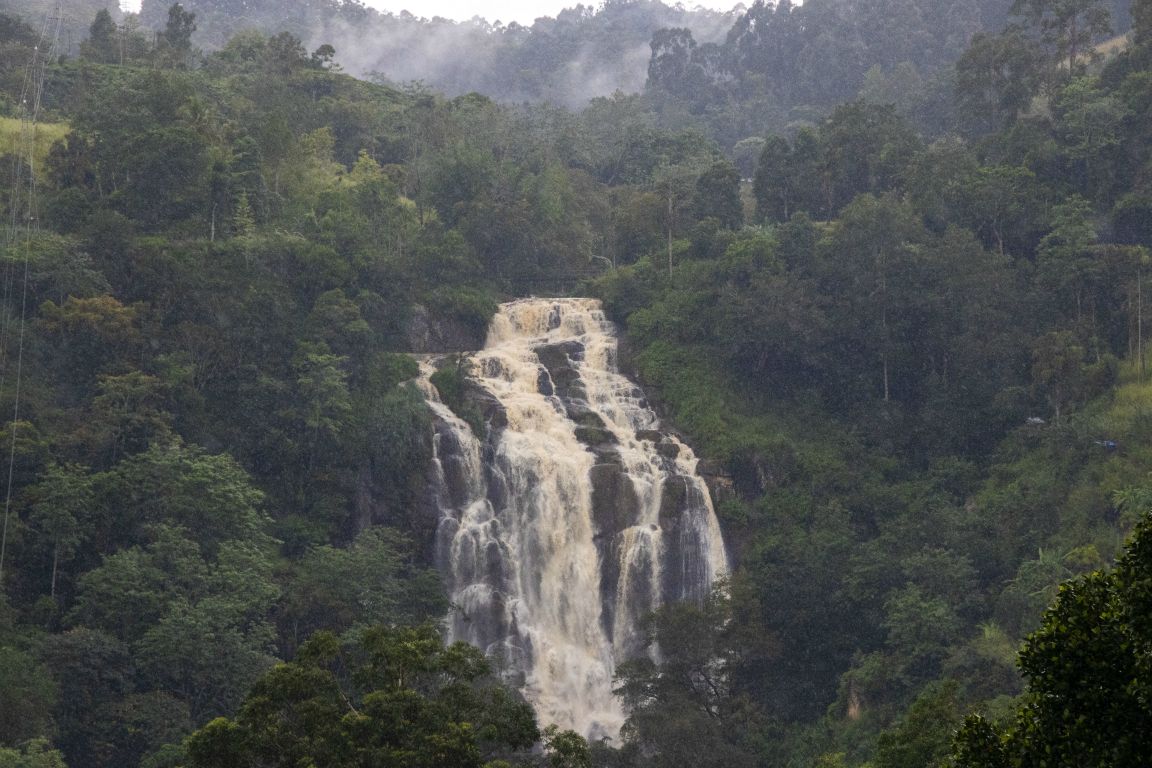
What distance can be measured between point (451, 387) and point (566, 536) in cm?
500

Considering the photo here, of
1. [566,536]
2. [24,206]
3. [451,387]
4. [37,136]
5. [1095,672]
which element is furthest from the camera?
[37,136]

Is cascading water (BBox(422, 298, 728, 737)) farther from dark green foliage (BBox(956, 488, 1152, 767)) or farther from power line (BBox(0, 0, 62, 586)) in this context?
dark green foliage (BBox(956, 488, 1152, 767))

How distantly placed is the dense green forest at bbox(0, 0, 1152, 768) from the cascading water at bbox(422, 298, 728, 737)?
2.70 ft

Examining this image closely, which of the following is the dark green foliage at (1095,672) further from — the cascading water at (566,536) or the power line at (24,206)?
the power line at (24,206)

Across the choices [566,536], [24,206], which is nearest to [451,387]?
[566,536]

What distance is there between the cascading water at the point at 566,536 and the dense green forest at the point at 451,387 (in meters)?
0.82

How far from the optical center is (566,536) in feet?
121

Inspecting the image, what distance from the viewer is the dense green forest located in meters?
29.7

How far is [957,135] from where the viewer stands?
5453 cm

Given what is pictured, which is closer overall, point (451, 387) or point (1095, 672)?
point (1095, 672)

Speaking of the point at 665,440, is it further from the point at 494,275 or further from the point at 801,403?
the point at 494,275

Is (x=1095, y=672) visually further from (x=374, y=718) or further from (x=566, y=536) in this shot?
(x=566, y=536)

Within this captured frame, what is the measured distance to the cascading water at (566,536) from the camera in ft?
115

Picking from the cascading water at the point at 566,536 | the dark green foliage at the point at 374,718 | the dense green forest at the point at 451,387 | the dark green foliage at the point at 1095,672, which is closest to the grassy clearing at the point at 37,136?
the dense green forest at the point at 451,387
